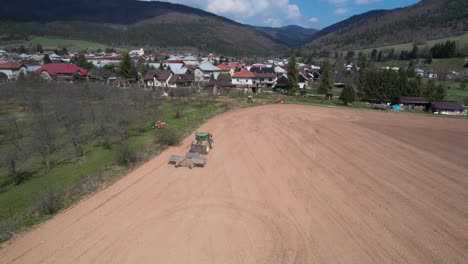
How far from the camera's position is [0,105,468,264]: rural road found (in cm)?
1073

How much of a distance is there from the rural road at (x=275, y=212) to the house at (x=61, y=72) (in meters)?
46.8

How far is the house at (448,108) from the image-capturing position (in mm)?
42406

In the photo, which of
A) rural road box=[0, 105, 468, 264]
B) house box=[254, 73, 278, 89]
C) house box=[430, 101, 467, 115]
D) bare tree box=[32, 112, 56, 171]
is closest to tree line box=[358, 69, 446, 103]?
house box=[430, 101, 467, 115]

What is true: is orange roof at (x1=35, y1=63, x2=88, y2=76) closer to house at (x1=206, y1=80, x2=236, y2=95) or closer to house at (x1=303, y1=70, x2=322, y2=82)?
house at (x1=206, y1=80, x2=236, y2=95)

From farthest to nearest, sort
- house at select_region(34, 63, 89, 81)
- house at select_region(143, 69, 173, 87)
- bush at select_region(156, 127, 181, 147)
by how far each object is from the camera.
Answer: house at select_region(143, 69, 173, 87)
house at select_region(34, 63, 89, 81)
bush at select_region(156, 127, 181, 147)

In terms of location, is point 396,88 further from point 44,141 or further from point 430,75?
point 430,75

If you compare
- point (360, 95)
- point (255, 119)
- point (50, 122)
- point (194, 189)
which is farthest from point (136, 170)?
point (360, 95)

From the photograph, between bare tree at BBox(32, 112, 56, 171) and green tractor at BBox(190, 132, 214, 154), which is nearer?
bare tree at BBox(32, 112, 56, 171)

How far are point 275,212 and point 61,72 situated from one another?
60.4 meters

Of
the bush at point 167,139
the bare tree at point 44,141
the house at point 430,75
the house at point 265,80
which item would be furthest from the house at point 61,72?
the house at point 430,75

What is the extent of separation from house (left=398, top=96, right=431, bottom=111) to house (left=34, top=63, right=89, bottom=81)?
194 feet

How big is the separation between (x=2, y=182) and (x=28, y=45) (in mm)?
156042

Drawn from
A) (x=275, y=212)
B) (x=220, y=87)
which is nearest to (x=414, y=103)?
(x=220, y=87)

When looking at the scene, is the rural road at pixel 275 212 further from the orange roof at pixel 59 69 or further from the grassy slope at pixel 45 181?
the orange roof at pixel 59 69
